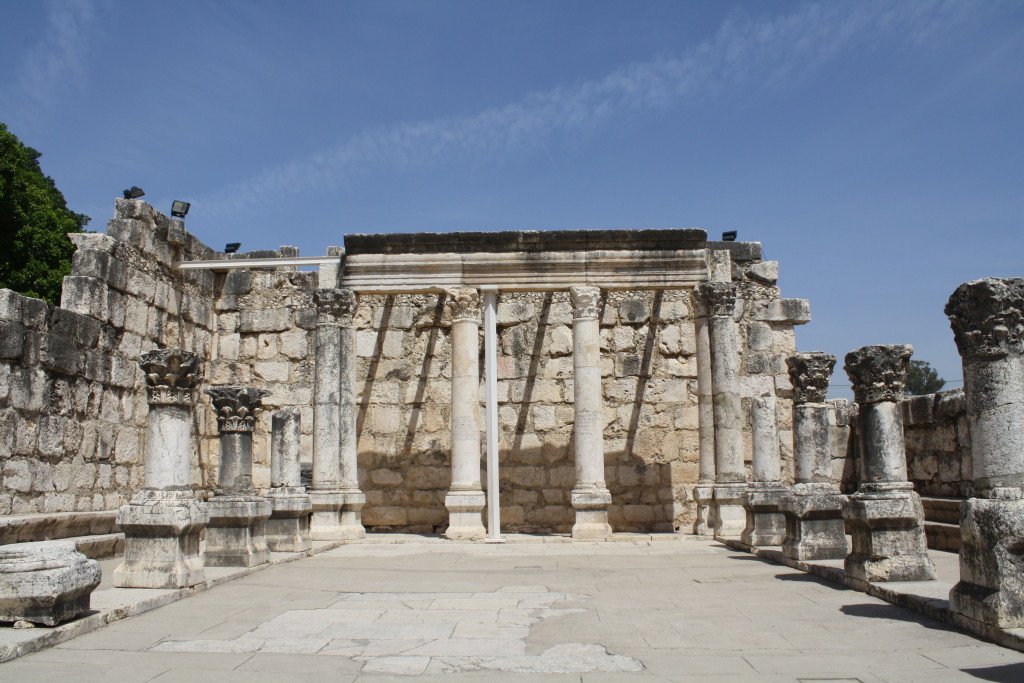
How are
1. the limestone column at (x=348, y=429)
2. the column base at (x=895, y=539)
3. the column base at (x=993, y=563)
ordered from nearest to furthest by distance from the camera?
the column base at (x=993, y=563)
the column base at (x=895, y=539)
the limestone column at (x=348, y=429)

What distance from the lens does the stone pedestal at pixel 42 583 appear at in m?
6.90

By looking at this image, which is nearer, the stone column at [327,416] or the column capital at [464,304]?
the stone column at [327,416]

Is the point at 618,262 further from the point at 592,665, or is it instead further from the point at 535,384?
the point at 592,665

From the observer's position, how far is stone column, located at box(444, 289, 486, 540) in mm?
16203

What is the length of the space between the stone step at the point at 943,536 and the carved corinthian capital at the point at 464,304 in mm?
8746

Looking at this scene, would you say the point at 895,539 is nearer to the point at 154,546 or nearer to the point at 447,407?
the point at 154,546

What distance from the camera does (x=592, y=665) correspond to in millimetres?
6340

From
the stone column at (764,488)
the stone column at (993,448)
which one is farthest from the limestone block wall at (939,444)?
the stone column at (993,448)

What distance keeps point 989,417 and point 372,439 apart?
1398 cm

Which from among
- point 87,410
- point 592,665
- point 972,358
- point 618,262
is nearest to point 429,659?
point 592,665

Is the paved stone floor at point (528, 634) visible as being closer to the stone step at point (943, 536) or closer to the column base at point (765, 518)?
the column base at point (765, 518)

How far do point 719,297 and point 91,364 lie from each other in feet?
36.8

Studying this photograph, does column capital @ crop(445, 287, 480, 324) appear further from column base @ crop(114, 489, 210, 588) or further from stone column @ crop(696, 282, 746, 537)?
column base @ crop(114, 489, 210, 588)

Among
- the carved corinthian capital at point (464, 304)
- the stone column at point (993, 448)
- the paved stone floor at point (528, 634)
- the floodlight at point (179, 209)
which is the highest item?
the floodlight at point (179, 209)
